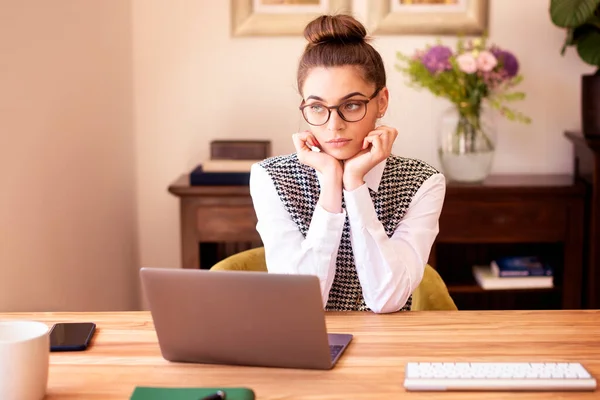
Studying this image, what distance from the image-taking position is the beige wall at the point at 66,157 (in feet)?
7.84

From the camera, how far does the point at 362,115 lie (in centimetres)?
189

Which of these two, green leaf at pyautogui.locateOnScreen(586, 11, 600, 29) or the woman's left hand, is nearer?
the woman's left hand

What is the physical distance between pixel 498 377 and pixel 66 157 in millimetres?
1812

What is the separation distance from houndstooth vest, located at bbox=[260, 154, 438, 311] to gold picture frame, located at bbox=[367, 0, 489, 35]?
5.18 feet

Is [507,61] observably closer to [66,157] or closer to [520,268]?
[520,268]

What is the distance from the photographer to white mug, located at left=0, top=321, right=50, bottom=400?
4.06 feet

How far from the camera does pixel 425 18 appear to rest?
11.5ft

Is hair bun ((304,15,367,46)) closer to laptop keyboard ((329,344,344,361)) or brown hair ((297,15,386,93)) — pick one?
brown hair ((297,15,386,93))

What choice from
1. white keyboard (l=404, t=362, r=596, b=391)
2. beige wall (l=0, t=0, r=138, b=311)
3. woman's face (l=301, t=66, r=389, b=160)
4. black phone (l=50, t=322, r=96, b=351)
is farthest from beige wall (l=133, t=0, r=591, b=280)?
white keyboard (l=404, t=362, r=596, b=391)

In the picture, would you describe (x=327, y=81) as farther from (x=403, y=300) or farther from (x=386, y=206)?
(x=403, y=300)

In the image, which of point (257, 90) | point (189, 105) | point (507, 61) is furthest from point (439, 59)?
point (189, 105)

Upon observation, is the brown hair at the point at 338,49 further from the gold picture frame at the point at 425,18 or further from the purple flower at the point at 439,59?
the gold picture frame at the point at 425,18

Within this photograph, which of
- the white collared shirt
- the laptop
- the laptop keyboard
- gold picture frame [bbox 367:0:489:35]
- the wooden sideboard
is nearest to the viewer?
the laptop

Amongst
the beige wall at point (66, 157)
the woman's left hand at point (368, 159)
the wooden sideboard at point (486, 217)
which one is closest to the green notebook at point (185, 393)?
the woman's left hand at point (368, 159)
